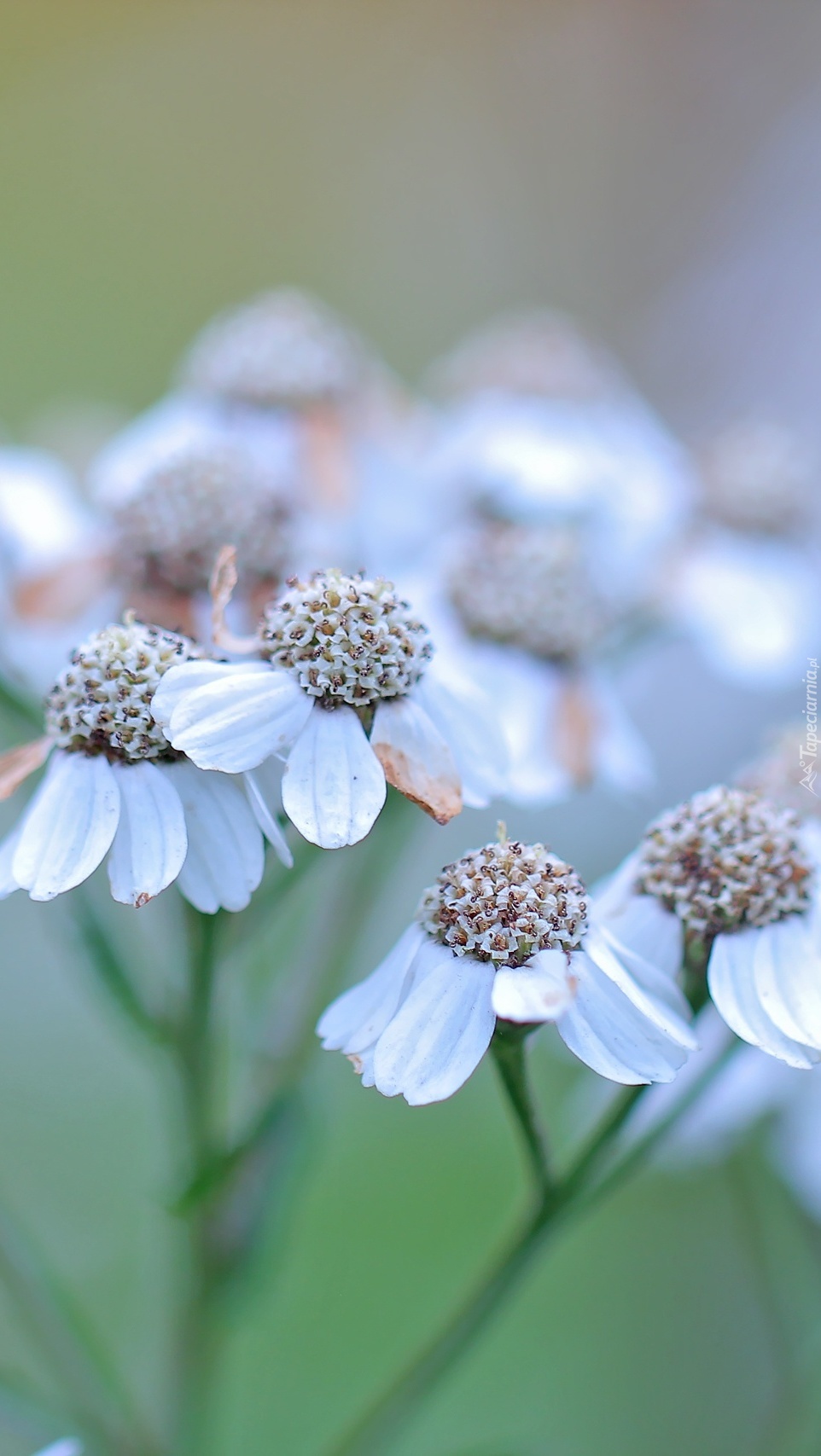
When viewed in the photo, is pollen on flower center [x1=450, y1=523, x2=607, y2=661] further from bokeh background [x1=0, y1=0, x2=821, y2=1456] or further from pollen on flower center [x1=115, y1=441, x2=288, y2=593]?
bokeh background [x1=0, y1=0, x2=821, y2=1456]

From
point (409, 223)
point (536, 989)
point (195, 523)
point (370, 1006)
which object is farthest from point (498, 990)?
point (409, 223)

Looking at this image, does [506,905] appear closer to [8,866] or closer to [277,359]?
[8,866]

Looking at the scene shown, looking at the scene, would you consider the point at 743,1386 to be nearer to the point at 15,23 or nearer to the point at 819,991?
the point at 819,991

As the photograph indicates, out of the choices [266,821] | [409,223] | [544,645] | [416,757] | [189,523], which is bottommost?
[266,821]

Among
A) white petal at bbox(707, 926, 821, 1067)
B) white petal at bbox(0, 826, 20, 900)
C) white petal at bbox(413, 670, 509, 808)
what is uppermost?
white petal at bbox(413, 670, 509, 808)

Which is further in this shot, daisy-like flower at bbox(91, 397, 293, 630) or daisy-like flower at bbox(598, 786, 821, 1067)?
daisy-like flower at bbox(91, 397, 293, 630)

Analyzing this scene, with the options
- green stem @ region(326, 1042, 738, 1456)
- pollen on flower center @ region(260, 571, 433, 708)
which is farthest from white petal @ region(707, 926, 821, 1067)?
pollen on flower center @ region(260, 571, 433, 708)

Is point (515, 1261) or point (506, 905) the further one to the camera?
point (515, 1261)

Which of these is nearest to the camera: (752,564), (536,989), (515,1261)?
(536,989)
